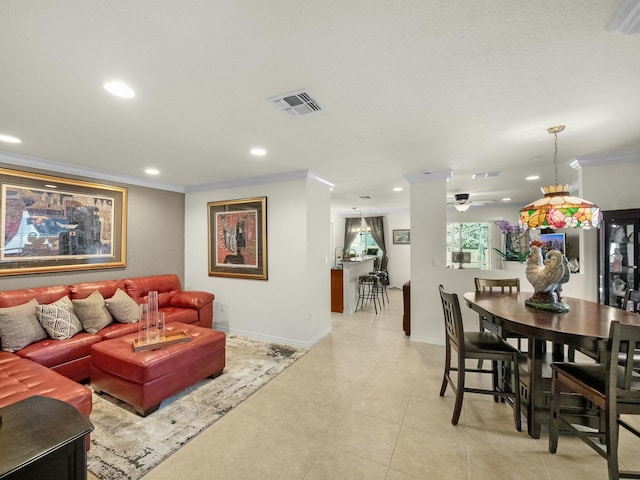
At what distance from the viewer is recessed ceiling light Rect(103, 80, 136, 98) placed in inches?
70.0

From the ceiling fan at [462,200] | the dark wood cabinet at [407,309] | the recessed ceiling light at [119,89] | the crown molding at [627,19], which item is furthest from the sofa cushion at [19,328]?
the ceiling fan at [462,200]

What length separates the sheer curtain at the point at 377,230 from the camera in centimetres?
904

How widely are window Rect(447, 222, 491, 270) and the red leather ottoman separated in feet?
22.3

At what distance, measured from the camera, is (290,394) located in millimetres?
2723

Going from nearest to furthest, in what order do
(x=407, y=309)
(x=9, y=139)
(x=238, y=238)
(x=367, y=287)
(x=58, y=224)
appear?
(x=9, y=139)
(x=58, y=224)
(x=407, y=309)
(x=238, y=238)
(x=367, y=287)

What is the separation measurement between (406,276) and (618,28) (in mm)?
7936

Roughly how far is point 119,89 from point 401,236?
8.07 m

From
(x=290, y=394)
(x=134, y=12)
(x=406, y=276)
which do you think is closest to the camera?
(x=134, y=12)

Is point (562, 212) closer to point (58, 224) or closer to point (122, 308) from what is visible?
point (122, 308)

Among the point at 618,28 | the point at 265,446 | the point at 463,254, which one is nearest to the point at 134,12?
the point at 618,28

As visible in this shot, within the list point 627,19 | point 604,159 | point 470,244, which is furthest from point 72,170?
point 470,244

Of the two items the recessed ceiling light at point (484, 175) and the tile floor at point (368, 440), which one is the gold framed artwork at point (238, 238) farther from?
the recessed ceiling light at point (484, 175)

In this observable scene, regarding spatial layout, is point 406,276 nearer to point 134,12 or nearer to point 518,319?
point 518,319

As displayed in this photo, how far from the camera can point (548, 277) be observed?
94.0 inches
